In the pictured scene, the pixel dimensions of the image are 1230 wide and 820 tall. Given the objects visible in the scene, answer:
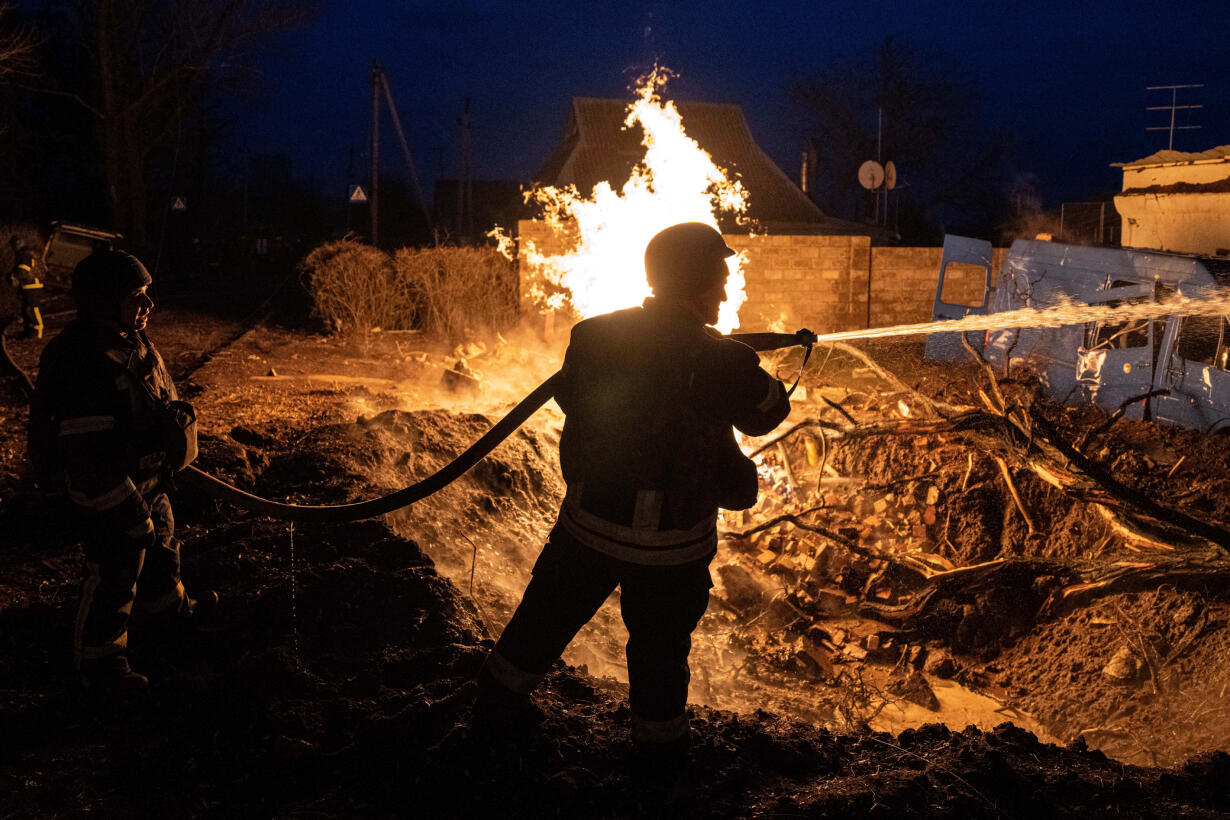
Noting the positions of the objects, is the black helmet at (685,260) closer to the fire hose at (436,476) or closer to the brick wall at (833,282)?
the fire hose at (436,476)

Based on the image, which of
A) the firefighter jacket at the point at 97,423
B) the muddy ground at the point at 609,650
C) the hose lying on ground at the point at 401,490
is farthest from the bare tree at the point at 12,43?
the firefighter jacket at the point at 97,423

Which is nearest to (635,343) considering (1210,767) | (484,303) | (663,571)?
(663,571)

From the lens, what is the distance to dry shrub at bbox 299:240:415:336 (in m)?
15.3

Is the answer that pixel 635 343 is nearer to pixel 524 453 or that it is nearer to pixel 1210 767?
pixel 1210 767

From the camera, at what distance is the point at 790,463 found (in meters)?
8.19

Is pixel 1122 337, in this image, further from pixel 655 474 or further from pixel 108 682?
pixel 108 682

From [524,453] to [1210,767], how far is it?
522cm

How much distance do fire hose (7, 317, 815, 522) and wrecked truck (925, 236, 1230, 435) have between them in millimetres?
4301

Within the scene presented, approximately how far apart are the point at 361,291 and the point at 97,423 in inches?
492

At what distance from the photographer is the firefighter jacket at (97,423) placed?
3.27m

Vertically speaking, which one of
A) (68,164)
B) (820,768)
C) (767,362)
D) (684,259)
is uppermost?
(68,164)

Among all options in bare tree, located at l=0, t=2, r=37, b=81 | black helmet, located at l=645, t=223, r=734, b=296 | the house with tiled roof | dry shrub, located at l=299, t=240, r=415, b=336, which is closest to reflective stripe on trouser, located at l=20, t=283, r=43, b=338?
dry shrub, located at l=299, t=240, r=415, b=336

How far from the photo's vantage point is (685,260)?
2.82m

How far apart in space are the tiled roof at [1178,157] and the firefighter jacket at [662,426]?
18.3 m
